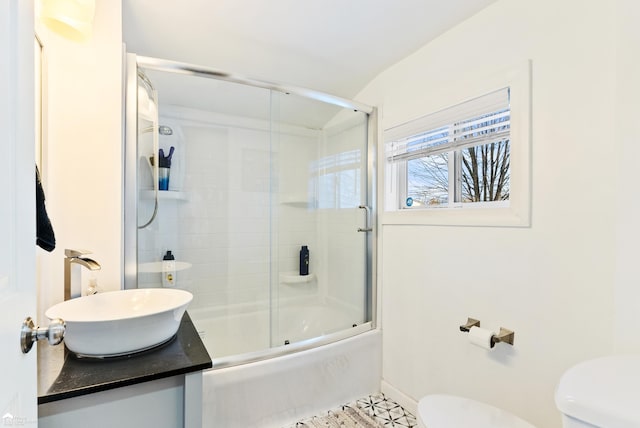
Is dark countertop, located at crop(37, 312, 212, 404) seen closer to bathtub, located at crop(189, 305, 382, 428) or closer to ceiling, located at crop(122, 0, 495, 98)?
bathtub, located at crop(189, 305, 382, 428)

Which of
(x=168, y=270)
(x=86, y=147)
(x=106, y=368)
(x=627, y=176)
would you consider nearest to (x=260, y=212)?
(x=168, y=270)

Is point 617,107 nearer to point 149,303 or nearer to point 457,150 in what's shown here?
point 457,150

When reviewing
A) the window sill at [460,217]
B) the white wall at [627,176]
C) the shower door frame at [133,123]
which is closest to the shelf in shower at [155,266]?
the shower door frame at [133,123]

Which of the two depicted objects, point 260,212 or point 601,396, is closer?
point 601,396

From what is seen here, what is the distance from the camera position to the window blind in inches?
59.2

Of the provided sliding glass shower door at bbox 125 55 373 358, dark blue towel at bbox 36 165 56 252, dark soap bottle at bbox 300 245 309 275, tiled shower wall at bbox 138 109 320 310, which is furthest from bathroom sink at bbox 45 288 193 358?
dark soap bottle at bbox 300 245 309 275

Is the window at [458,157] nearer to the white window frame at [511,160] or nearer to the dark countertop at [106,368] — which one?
the white window frame at [511,160]

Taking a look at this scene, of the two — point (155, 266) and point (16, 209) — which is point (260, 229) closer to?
point (155, 266)

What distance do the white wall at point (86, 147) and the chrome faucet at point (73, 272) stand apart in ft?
0.21

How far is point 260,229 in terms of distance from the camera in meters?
2.42

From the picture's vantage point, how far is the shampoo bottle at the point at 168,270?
1.95 m

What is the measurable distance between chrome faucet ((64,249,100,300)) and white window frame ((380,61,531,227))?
1.64 metres

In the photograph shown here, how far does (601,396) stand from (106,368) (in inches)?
50.8

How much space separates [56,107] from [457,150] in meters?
1.94
